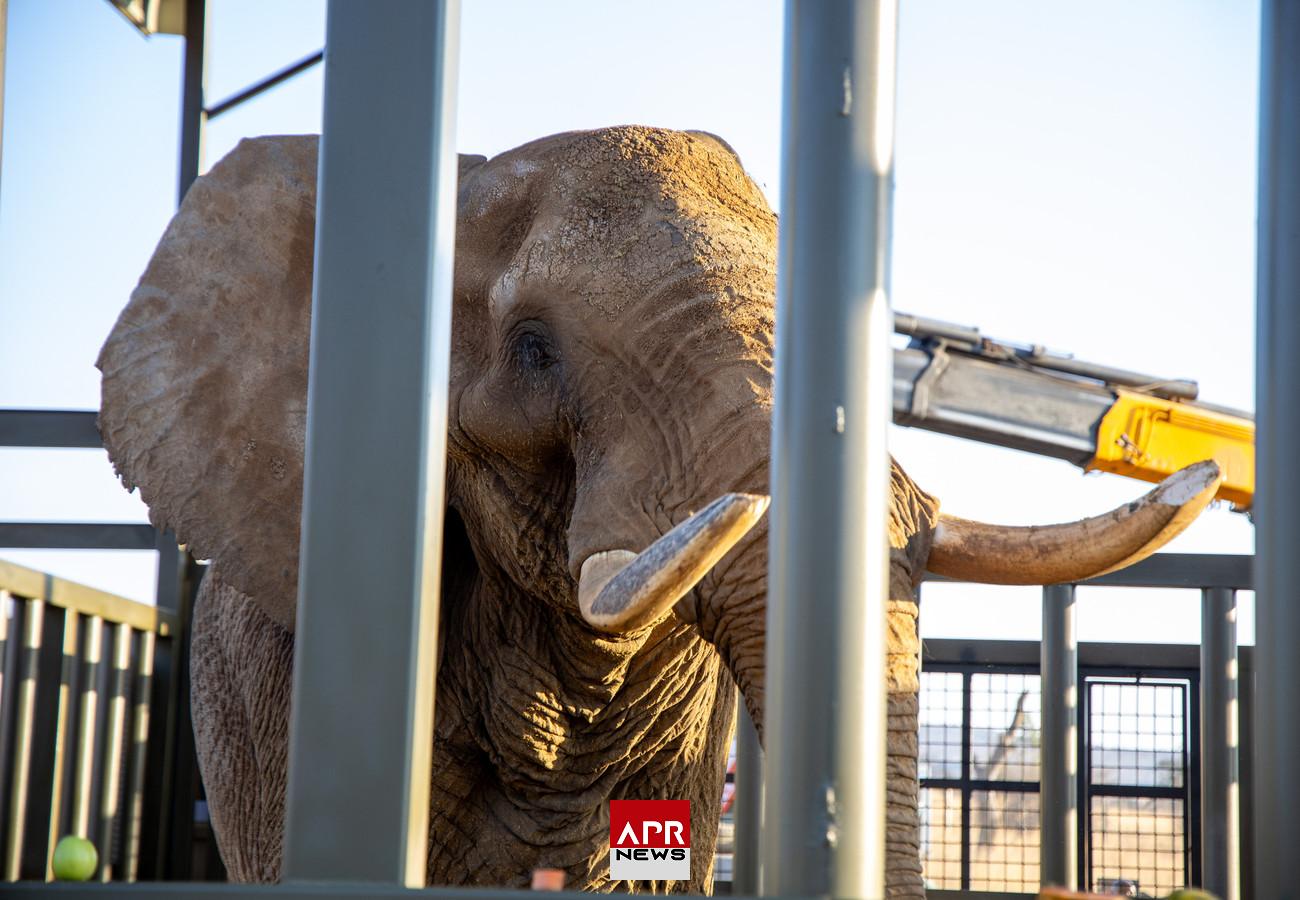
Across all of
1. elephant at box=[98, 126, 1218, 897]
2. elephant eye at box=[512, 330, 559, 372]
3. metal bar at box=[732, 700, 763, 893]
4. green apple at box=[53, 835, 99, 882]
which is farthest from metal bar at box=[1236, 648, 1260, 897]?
green apple at box=[53, 835, 99, 882]

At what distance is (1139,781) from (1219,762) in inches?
17.9

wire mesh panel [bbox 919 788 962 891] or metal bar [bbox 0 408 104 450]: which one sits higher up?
metal bar [bbox 0 408 104 450]

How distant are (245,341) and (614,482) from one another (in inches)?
40.0

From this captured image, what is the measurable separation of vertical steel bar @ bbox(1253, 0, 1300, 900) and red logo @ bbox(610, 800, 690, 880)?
128 cm

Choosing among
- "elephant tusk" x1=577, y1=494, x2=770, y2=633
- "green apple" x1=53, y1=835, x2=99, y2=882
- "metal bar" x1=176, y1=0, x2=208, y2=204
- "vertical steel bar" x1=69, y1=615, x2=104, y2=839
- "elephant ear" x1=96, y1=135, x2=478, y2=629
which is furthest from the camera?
"metal bar" x1=176, y1=0, x2=208, y2=204

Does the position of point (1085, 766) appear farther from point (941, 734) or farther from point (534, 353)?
point (534, 353)

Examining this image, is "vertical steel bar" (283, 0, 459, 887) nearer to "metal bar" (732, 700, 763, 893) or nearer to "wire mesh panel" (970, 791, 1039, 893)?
"metal bar" (732, 700, 763, 893)

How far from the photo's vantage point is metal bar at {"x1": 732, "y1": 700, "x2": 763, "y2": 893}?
4.16m

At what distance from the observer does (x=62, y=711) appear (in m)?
3.54

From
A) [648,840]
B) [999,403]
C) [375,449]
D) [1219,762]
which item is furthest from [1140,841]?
[375,449]

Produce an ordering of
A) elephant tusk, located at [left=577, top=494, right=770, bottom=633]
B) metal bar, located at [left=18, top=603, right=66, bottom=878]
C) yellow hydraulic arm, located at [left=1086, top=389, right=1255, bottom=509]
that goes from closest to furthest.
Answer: elephant tusk, located at [left=577, top=494, right=770, bottom=633] < metal bar, located at [left=18, top=603, right=66, bottom=878] < yellow hydraulic arm, located at [left=1086, top=389, right=1255, bottom=509]

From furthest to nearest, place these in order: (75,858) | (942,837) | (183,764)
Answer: (183,764) → (942,837) → (75,858)

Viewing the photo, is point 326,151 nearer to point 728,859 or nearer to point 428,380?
point 428,380

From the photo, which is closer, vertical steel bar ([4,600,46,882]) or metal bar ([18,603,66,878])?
→ vertical steel bar ([4,600,46,882])
